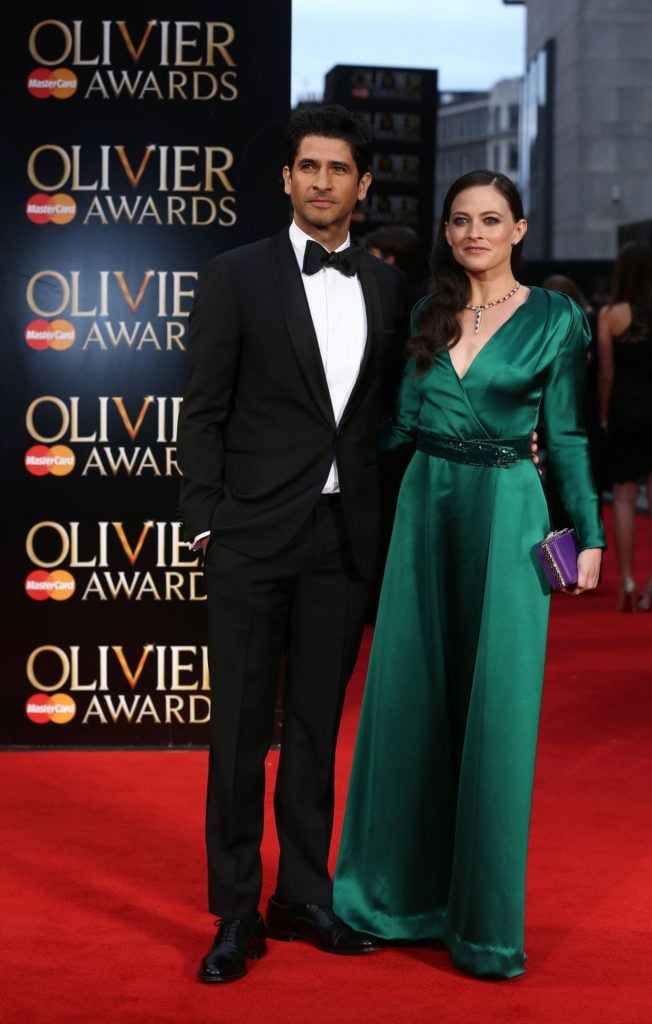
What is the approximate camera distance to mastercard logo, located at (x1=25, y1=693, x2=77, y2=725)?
509 cm

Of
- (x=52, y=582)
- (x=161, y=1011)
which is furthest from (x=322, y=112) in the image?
(x=52, y=582)

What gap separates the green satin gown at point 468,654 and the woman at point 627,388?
4518mm

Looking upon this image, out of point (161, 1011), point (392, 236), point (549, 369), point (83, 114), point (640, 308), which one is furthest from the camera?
point (640, 308)

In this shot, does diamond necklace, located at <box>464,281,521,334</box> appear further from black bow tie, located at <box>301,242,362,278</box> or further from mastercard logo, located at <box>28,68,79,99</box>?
mastercard logo, located at <box>28,68,79,99</box>

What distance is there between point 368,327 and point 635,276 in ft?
15.4

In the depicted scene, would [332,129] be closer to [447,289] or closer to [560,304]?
[447,289]

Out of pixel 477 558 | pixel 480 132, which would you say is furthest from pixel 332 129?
pixel 480 132

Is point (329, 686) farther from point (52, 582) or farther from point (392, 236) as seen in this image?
point (392, 236)

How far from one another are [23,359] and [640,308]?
375 cm

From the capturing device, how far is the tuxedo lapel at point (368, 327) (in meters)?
3.26

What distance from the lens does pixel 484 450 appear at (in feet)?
10.7

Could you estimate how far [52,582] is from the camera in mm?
5039

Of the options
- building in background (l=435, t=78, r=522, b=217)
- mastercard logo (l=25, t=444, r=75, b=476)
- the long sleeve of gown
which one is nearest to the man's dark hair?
the long sleeve of gown

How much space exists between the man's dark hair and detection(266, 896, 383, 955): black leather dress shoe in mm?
1582
